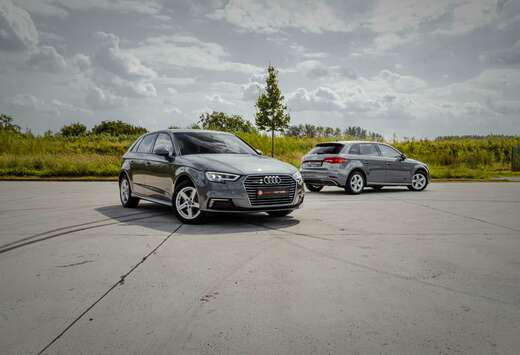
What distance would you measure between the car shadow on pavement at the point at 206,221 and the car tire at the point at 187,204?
164 mm

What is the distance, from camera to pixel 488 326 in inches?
144

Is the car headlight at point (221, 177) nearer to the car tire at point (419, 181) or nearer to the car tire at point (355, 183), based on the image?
the car tire at point (355, 183)

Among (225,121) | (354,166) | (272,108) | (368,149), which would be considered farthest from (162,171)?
(225,121)

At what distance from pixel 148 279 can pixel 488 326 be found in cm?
301

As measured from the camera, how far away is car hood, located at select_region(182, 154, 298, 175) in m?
8.40

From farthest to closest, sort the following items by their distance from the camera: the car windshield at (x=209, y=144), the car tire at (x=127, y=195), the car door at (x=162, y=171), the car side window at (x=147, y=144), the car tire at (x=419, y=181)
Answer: the car tire at (x=419, y=181), the car tire at (x=127, y=195), the car side window at (x=147, y=144), the car windshield at (x=209, y=144), the car door at (x=162, y=171)

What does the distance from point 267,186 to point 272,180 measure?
0.15m

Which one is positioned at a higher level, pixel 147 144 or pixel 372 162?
pixel 147 144

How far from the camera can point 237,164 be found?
863cm

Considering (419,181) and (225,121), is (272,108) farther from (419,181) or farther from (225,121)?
(225,121)

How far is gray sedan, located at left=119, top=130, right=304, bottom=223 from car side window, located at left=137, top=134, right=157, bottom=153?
0.03 metres

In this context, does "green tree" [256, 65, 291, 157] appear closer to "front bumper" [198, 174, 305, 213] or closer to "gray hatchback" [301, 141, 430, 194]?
"gray hatchback" [301, 141, 430, 194]

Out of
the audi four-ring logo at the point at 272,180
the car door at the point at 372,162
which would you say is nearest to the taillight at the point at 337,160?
the car door at the point at 372,162

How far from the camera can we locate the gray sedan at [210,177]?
8281 millimetres
